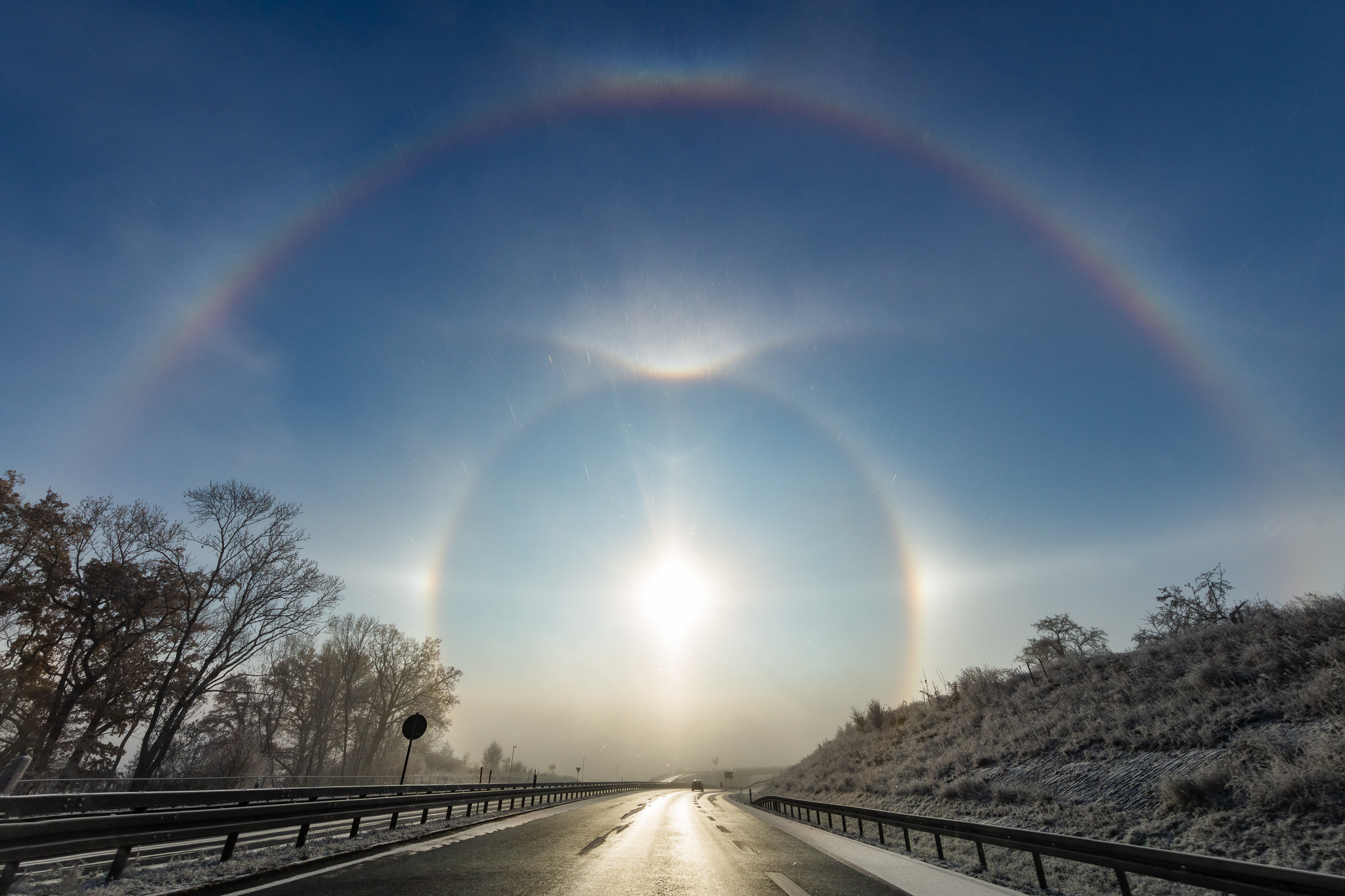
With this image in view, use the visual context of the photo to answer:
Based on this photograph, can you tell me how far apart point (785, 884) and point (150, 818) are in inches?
302

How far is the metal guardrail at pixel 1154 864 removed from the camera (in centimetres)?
504

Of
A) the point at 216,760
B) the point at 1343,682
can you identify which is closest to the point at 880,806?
the point at 1343,682

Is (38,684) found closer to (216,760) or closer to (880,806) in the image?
(216,760)

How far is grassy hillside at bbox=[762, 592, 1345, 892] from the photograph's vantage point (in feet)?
28.5

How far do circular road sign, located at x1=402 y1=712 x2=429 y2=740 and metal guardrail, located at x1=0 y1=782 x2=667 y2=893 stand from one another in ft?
21.1

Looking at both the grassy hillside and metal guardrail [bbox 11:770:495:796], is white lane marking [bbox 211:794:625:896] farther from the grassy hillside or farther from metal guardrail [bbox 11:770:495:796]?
the grassy hillside

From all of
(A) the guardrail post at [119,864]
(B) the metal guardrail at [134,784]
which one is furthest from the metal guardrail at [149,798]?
(B) the metal guardrail at [134,784]

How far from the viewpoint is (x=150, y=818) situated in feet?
20.9

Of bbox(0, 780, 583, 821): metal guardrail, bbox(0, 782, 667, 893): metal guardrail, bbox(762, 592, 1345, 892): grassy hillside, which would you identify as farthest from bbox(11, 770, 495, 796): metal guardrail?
bbox(762, 592, 1345, 892): grassy hillside

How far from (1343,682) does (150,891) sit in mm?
19406

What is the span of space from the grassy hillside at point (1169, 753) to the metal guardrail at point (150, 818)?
36.1 feet

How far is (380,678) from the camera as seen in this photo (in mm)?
52188

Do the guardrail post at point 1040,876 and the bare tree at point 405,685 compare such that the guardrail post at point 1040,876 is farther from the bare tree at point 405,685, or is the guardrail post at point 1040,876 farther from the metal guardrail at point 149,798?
the bare tree at point 405,685

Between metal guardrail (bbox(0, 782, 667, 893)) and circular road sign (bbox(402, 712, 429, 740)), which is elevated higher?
circular road sign (bbox(402, 712, 429, 740))
